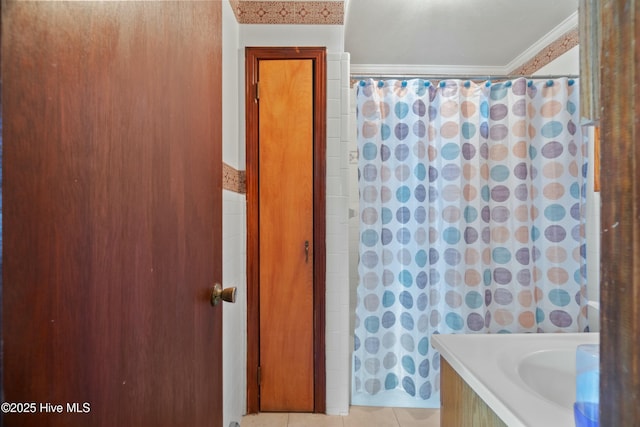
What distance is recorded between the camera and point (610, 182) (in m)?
0.26

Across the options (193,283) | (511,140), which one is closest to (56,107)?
(193,283)

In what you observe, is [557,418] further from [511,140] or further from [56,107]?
[511,140]

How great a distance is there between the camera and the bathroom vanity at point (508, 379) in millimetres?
761

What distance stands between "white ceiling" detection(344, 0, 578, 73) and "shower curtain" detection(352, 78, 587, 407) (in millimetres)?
433

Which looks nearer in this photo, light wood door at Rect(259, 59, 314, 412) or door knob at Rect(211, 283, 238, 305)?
door knob at Rect(211, 283, 238, 305)

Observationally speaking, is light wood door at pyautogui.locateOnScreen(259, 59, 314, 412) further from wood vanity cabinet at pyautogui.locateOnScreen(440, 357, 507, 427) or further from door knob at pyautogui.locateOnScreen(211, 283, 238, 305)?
door knob at pyautogui.locateOnScreen(211, 283, 238, 305)

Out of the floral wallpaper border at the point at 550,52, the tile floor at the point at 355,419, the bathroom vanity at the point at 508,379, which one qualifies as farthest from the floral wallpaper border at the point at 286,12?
the tile floor at the point at 355,419

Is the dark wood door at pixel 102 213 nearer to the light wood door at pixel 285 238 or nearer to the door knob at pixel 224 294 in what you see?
the door knob at pixel 224 294

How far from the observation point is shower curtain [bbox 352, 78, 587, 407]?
1698 millimetres

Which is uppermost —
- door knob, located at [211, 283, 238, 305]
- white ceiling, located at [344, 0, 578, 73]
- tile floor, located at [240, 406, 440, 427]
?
white ceiling, located at [344, 0, 578, 73]

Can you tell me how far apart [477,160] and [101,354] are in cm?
183

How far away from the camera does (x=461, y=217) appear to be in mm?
1752

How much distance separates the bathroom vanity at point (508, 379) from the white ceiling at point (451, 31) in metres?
1.75

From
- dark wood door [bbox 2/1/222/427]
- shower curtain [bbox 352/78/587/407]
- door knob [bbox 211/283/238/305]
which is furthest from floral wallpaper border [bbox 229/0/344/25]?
door knob [bbox 211/283/238/305]
